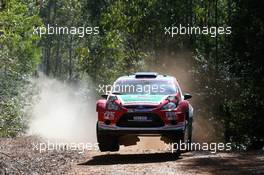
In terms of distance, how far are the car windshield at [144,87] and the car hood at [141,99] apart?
0.48m

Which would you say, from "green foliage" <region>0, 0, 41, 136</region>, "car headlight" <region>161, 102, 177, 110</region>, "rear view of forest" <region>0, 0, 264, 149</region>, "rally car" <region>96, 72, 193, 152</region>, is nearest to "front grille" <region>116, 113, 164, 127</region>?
"rally car" <region>96, 72, 193, 152</region>

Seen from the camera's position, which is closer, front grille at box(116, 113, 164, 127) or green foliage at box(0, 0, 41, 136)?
front grille at box(116, 113, 164, 127)

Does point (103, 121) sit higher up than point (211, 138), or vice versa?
point (103, 121)

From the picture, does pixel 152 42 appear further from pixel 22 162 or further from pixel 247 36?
pixel 22 162

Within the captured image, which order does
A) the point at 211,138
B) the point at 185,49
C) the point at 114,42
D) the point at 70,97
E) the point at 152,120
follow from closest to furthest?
the point at 152,120
the point at 211,138
the point at 185,49
the point at 114,42
the point at 70,97

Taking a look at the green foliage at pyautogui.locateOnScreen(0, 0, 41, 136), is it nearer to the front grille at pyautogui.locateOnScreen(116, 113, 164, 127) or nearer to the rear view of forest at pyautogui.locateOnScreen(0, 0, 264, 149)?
the rear view of forest at pyautogui.locateOnScreen(0, 0, 264, 149)

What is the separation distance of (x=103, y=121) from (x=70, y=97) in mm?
77086

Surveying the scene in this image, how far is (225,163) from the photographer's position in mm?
12219

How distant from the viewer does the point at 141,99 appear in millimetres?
13664

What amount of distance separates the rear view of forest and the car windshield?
431cm

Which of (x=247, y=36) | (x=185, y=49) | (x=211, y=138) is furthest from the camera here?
(x=185, y=49)

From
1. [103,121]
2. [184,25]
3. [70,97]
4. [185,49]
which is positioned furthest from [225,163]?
[70,97]

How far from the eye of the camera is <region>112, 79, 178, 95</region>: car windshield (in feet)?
47.3

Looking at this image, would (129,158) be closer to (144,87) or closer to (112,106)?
(112,106)
